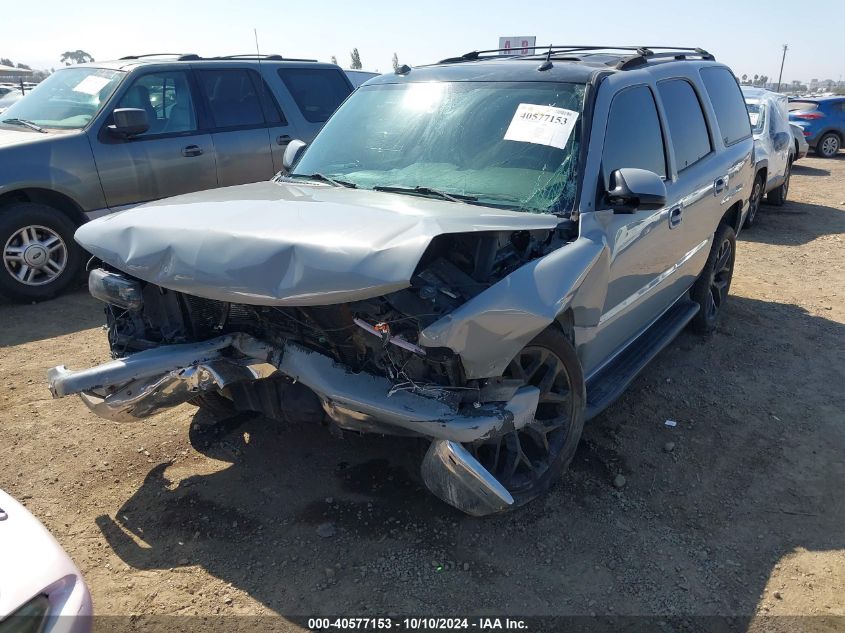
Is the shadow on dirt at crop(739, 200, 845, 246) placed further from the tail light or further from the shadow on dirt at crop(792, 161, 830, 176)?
the tail light

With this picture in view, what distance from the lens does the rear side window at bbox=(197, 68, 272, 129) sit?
665cm

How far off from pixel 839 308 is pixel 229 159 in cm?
603

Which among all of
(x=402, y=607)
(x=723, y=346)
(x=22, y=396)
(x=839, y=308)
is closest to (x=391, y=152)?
(x=402, y=607)

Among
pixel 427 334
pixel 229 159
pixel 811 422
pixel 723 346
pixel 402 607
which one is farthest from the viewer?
pixel 229 159

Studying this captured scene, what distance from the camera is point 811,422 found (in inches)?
159

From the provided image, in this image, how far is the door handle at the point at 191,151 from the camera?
636 cm

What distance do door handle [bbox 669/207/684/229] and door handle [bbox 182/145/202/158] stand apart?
4.56 m

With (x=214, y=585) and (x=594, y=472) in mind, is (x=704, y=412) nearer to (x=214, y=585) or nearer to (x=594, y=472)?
(x=594, y=472)

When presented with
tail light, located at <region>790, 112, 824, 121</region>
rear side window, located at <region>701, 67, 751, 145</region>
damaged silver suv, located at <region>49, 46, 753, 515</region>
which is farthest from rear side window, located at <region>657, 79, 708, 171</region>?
tail light, located at <region>790, 112, 824, 121</region>

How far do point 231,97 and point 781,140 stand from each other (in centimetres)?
764

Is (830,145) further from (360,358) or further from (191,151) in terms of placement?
(360,358)

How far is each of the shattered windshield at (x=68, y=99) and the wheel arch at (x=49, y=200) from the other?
682mm

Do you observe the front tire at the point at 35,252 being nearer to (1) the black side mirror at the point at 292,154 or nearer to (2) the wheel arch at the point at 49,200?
(2) the wheel arch at the point at 49,200

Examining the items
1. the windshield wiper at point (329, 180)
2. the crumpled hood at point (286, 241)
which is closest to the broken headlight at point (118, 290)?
the crumpled hood at point (286, 241)
